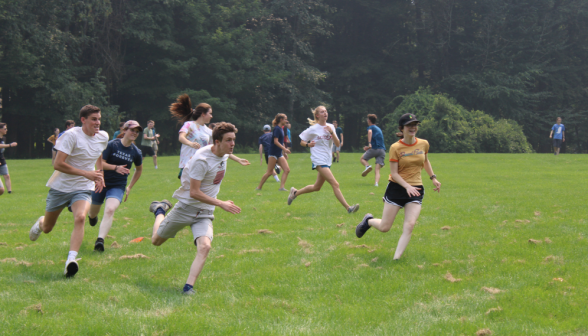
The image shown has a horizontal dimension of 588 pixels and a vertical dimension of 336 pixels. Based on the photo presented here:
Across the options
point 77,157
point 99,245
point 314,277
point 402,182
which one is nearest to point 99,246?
point 99,245

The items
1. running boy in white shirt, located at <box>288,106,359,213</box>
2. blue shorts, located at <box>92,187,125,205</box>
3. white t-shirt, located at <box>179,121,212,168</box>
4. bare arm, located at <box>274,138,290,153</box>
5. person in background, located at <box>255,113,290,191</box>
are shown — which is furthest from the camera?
person in background, located at <box>255,113,290,191</box>

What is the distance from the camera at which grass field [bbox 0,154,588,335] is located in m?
4.59

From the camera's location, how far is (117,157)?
791 cm

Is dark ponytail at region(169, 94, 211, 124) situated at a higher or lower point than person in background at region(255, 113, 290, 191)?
higher

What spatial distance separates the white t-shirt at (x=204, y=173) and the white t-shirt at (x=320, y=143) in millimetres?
4758

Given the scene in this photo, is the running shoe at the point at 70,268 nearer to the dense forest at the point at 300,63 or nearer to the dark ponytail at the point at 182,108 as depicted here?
the dark ponytail at the point at 182,108

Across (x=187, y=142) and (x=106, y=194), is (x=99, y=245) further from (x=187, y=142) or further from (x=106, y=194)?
(x=187, y=142)

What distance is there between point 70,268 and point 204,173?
1.93 meters

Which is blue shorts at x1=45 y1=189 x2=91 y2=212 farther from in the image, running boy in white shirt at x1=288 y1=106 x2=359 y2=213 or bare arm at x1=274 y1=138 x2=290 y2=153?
bare arm at x1=274 y1=138 x2=290 y2=153

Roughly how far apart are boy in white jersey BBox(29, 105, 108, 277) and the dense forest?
30.4 m

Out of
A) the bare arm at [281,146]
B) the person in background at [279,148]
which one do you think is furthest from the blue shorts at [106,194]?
the person in background at [279,148]

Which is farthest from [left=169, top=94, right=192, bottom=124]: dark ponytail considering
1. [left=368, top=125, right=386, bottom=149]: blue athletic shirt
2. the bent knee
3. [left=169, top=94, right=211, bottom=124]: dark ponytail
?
[left=368, top=125, right=386, bottom=149]: blue athletic shirt

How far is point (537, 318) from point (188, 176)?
370 cm

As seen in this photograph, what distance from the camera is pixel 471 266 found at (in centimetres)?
633
